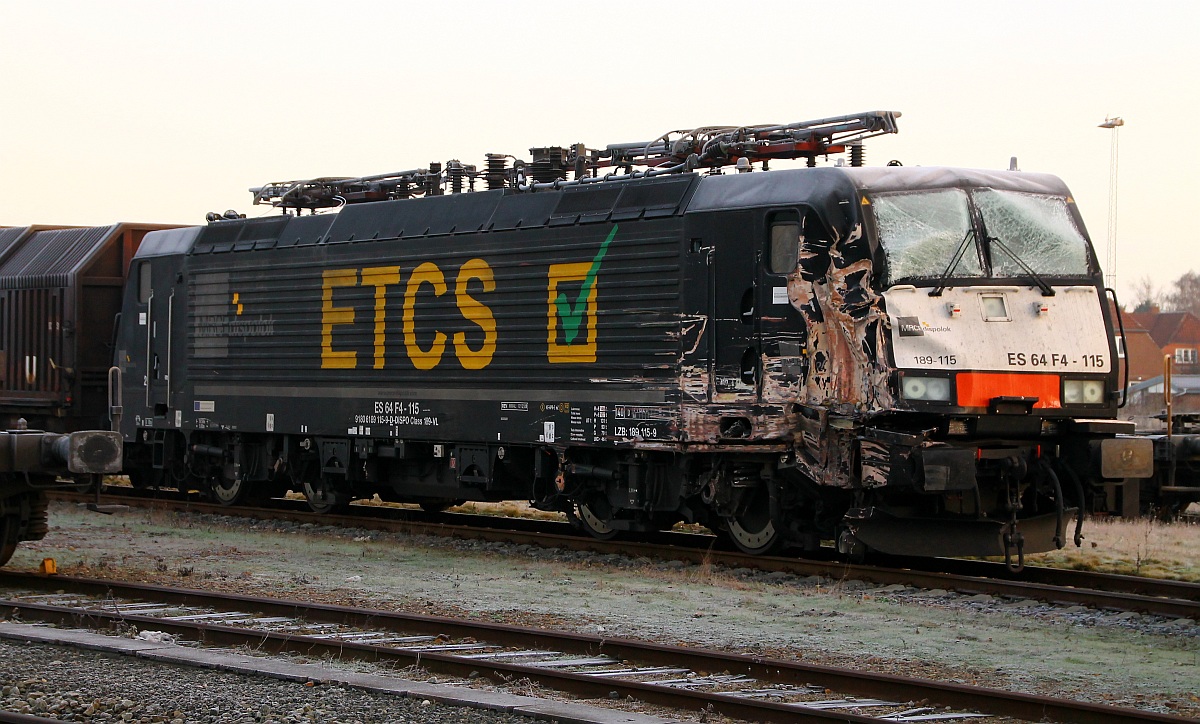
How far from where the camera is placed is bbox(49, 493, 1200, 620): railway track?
38.0ft

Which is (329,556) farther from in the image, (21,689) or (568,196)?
(21,689)

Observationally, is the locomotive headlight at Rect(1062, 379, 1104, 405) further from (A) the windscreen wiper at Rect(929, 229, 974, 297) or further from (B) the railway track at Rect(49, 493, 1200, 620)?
(B) the railway track at Rect(49, 493, 1200, 620)

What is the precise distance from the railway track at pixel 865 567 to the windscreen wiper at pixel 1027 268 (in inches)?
94.4

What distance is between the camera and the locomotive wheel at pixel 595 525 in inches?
608

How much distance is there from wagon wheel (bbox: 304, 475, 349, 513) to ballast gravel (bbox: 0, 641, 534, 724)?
9.33 meters

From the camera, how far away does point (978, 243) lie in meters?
12.7

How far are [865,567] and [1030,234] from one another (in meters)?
3.22

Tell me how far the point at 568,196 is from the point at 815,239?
3.28m

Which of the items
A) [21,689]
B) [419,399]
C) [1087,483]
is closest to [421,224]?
[419,399]

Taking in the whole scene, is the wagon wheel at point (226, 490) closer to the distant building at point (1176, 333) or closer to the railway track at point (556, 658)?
the railway track at point (556, 658)

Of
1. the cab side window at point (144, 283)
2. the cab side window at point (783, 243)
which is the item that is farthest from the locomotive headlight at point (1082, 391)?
the cab side window at point (144, 283)

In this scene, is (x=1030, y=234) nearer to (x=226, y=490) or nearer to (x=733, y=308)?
(x=733, y=308)

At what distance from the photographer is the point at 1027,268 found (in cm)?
1273

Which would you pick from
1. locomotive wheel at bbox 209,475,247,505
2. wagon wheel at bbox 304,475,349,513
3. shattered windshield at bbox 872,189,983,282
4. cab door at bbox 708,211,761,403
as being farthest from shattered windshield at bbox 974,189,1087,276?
locomotive wheel at bbox 209,475,247,505
